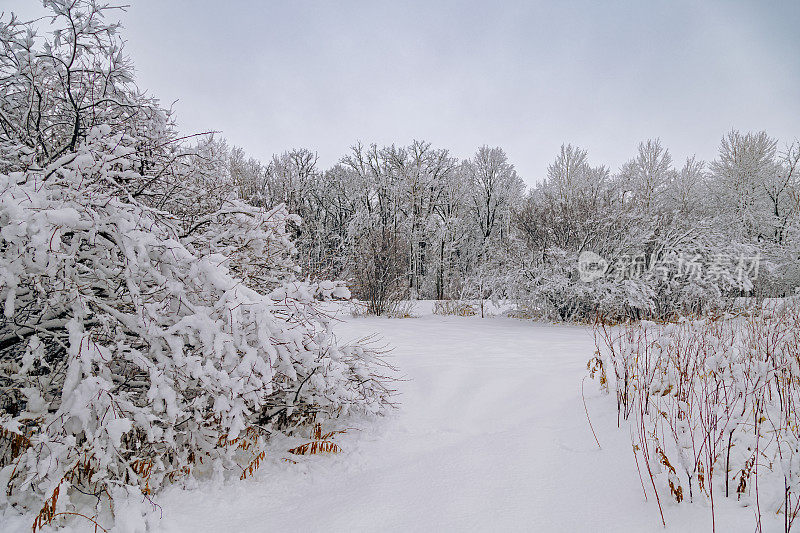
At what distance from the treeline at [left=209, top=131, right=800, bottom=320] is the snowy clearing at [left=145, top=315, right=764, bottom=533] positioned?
2.62 meters

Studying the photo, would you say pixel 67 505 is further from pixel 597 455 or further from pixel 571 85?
pixel 571 85

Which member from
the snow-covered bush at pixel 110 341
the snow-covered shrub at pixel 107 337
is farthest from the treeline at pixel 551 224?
the snow-covered shrub at pixel 107 337

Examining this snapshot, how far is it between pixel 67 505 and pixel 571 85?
1749 inches

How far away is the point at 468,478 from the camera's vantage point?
6.89 ft

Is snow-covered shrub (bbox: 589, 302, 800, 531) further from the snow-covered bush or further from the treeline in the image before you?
the treeline

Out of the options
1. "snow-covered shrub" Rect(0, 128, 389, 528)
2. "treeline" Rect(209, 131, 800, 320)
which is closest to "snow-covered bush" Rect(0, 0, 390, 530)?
"snow-covered shrub" Rect(0, 128, 389, 528)

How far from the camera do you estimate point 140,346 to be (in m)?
2.17

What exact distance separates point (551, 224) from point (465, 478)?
7480 millimetres

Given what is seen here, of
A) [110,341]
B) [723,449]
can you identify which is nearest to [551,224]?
[723,449]

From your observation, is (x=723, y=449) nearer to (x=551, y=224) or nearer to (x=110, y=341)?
(x=110, y=341)

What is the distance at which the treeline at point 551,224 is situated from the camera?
827cm

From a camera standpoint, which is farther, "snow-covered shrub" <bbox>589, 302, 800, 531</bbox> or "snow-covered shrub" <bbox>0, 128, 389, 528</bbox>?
"snow-covered shrub" <bbox>589, 302, 800, 531</bbox>

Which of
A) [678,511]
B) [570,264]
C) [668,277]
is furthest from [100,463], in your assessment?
[668,277]

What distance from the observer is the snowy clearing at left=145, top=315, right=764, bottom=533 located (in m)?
1.75
